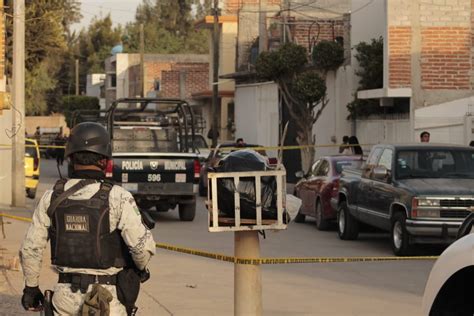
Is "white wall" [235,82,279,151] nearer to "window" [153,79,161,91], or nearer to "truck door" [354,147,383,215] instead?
"window" [153,79,161,91]

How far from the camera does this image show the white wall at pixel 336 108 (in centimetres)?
3653

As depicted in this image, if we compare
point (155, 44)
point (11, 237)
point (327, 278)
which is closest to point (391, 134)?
point (11, 237)

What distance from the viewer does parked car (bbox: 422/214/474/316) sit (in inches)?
251

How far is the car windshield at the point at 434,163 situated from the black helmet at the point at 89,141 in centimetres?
1172

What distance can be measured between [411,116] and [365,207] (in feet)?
39.2

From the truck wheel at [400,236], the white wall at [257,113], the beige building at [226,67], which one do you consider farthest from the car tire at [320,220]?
the beige building at [226,67]

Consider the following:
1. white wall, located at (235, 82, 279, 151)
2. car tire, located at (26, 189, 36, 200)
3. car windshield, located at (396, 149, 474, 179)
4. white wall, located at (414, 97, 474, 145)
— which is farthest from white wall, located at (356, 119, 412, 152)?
car windshield, located at (396, 149, 474, 179)

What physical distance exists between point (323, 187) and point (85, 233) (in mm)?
15707

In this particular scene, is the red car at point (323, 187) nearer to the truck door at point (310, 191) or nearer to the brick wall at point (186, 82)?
the truck door at point (310, 191)

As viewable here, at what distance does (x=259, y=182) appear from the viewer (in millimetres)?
7223

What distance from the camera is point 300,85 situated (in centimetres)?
3462

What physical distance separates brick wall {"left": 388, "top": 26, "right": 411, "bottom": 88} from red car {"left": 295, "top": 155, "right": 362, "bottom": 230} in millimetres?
8698

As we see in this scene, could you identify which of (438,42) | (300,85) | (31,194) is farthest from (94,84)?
(438,42)

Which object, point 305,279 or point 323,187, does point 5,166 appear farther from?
point 305,279
